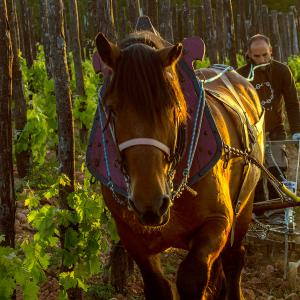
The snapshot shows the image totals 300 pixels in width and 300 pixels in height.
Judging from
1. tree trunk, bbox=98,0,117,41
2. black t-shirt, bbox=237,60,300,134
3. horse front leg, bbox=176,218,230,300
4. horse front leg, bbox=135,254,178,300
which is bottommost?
horse front leg, bbox=135,254,178,300

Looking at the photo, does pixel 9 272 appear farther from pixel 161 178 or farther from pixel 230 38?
pixel 230 38

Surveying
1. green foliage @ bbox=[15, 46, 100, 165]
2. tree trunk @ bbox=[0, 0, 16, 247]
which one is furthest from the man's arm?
tree trunk @ bbox=[0, 0, 16, 247]

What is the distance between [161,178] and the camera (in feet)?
9.23

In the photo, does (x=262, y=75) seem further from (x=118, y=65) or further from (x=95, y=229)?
(x=118, y=65)

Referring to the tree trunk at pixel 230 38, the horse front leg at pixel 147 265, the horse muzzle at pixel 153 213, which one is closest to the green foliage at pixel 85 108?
the tree trunk at pixel 230 38

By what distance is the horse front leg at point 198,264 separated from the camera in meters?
3.27

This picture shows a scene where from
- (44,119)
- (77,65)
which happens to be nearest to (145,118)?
(44,119)

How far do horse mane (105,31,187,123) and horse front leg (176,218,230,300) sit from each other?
85cm

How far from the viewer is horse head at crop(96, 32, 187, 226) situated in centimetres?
276

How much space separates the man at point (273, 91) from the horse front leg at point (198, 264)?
316 cm

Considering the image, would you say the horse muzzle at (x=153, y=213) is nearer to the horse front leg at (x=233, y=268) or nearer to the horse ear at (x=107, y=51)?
the horse ear at (x=107, y=51)

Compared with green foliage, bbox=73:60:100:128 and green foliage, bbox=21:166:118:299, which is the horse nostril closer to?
green foliage, bbox=21:166:118:299

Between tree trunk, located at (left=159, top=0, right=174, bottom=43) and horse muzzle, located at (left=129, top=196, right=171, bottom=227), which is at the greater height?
tree trunk, located at (left=159, top=0, right=174, bottom=43)

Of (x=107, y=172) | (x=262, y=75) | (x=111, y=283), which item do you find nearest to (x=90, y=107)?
(x=262, y=75)
